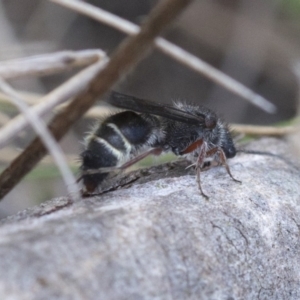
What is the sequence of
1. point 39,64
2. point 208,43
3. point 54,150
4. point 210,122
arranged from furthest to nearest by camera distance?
1. point 208,43
2. point 210,122
3. point 39,64
4. point 54,150

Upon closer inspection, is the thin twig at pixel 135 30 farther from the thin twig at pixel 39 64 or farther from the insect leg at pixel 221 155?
the insect leg at pixel 221 155

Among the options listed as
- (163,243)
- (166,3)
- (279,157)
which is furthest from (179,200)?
(279,157)

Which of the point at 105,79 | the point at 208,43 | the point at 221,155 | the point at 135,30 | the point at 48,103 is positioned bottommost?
the point at 208,43

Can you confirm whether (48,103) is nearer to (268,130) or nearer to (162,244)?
(162,244)

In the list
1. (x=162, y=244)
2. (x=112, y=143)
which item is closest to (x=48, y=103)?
(x=112, y=143)

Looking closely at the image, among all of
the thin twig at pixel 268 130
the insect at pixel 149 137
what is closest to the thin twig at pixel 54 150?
the insect at pixel 149 137

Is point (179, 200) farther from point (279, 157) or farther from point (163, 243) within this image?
point (279, 157)

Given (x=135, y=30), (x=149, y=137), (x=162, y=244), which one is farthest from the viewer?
(x=135, y=30)
